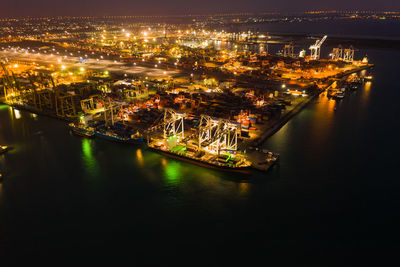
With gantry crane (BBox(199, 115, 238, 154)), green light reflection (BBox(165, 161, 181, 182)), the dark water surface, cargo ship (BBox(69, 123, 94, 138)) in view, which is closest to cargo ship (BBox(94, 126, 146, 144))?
cargo ship (BBox(69, 123, 94, 138))

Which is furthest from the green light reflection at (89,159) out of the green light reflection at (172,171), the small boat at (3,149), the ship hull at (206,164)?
the small boat at (3,149)

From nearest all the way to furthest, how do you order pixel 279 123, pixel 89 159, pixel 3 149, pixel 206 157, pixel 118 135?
pixel 206 157 < pixel 89 159 < pixel 3 149 < pixel 118 135 < pixel 279 123

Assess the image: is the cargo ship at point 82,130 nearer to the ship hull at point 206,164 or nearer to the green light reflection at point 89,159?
the green light reflection at point 89,159

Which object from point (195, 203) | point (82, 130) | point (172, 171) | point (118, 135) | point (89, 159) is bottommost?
point (195, 203)

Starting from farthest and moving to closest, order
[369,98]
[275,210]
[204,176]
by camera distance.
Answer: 1. [369,98]
2. [204,176]
3. [275,210]

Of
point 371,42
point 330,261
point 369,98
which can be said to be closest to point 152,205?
point 330,261

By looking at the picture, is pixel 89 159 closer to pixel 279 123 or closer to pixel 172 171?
pixel 172 171

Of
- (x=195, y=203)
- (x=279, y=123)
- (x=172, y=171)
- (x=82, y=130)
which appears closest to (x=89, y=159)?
(x=82, y=130)

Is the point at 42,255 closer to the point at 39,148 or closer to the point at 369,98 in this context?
the point at 39,148
